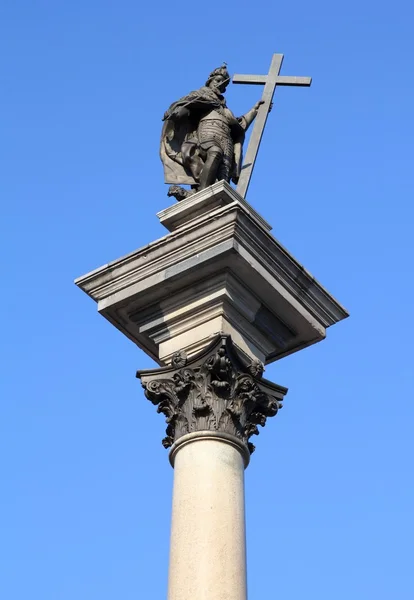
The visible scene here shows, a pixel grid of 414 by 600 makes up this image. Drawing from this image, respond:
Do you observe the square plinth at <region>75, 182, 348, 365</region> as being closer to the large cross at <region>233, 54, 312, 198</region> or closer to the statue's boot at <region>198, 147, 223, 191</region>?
the statue's boot at <region>198, 147, 223, 191</region>

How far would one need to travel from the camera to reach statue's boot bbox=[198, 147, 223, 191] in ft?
57.9

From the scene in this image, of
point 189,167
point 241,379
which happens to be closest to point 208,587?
point 241,379

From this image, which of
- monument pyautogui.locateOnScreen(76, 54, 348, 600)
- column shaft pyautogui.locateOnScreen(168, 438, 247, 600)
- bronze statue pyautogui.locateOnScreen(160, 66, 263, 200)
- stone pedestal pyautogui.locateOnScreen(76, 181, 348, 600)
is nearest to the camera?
column shaft pyautogui.locateOnScreen(168, 438, 247, 600)

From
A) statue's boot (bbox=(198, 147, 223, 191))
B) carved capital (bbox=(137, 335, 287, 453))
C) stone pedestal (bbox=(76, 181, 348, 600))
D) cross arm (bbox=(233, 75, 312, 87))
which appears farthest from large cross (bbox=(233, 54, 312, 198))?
carved capital (bbox=(137, 335, 287, 453))

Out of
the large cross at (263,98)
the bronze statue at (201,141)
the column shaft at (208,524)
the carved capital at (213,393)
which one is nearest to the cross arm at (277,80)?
the large cross at (263,98)

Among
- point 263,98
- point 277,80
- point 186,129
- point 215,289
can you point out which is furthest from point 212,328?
point 277,80

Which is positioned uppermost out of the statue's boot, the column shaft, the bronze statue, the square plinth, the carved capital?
the bronze statue

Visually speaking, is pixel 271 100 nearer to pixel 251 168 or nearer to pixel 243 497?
pixel 251 168

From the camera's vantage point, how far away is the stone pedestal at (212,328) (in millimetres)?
14594

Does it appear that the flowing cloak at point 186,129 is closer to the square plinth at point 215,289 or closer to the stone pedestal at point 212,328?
the stone pedestal at point 212,328

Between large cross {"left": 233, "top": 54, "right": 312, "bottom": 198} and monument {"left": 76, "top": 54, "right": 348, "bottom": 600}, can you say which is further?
large cross {"left": 233, "top": 54, "right": 312, "bottom": 198}

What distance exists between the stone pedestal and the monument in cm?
1

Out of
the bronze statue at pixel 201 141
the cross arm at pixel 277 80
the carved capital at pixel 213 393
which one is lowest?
the carved capital at pixel 213 393

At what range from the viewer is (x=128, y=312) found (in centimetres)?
1662
